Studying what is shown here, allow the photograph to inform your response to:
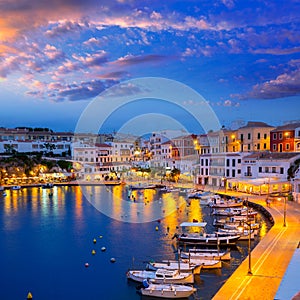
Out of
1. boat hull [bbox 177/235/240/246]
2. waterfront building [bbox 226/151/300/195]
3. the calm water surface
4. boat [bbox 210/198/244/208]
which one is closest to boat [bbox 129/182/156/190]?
waterfront building [bbox 226/151/300/195]

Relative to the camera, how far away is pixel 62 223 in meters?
26.1

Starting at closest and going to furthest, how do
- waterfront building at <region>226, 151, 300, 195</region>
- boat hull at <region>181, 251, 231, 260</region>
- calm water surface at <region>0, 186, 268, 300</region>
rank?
calm water surface at <region>0, 186, 268, 300</region> < boat hull at <region>181, 251, 231, 260</region> < waterfront building at <region>226, 151, 300, 195</region>

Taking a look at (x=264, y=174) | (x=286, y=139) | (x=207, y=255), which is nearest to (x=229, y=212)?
(x=264, y=174)

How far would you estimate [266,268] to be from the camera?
46.1 feet

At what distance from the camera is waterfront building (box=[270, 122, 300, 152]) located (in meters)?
40.9

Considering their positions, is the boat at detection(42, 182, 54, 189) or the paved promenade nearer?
the paved promenade

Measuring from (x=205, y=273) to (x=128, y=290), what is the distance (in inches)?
130

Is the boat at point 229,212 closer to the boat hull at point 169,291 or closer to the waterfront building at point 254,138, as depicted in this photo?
the boat hull at point 169,291

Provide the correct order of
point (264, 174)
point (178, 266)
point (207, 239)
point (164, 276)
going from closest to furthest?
point (164, 276), point (178, 266), point (207, 239), point (264, 174)

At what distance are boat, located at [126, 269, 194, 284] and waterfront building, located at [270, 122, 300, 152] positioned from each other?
30118mm

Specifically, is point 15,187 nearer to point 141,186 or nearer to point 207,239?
point 141,186

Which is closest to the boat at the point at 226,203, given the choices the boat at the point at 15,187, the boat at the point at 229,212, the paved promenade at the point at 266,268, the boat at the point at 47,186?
the boat at the point at 229,212

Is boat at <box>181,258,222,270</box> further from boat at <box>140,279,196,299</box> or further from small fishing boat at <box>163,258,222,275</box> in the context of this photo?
boat at <box>140,279,196,299</box>

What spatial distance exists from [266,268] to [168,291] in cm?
375
